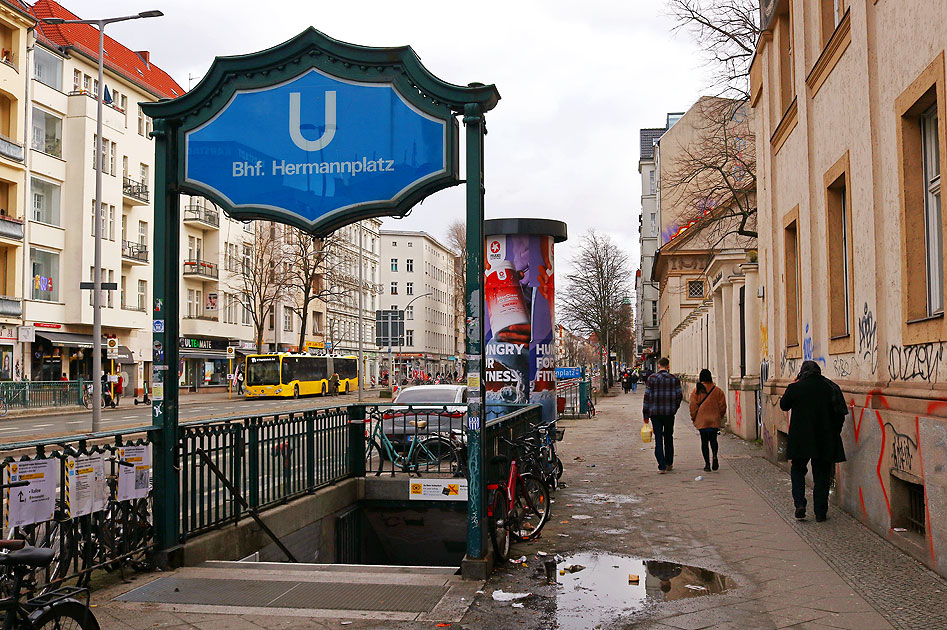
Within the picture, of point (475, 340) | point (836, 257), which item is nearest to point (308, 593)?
point (475, 340)

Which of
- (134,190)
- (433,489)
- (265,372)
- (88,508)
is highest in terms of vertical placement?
(134,190)

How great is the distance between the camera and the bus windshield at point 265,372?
1994 inches

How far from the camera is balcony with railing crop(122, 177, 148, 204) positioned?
49.4 meters

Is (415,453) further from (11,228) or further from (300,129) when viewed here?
(11,228)

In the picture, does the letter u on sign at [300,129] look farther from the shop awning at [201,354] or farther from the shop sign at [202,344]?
the shop sign at [202,344]

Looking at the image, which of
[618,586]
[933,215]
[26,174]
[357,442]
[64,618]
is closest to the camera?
[64,618]

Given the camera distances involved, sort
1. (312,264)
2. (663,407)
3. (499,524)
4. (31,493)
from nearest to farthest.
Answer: (31,493)
(499,524)
(663,407)
(312,264)

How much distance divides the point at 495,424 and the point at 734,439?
43.7 feet

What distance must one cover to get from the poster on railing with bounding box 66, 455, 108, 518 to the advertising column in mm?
12787

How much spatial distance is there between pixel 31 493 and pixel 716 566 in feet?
17.5

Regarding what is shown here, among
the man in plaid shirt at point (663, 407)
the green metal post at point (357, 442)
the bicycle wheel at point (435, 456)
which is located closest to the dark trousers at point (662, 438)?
the man in plaid shirt at point (663, 407)

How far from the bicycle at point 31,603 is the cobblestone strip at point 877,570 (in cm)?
481

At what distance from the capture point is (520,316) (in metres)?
19.2

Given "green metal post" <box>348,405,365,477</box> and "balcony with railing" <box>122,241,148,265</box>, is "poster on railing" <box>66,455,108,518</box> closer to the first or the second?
"green metal post" <box>348,405,365,477</box>
